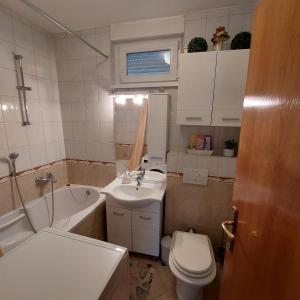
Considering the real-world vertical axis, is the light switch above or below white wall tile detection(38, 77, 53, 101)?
below

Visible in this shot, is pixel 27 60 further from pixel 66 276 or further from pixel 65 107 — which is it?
pixel 66 276

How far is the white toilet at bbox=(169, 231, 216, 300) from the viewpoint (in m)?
1.27

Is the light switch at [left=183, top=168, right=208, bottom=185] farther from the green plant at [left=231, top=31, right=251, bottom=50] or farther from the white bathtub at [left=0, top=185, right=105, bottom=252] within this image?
the green plant at [left=231, top=31, right=251, bottom=50]

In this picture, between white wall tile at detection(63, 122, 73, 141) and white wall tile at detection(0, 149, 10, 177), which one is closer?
white wall tile at detection(0, 149, 10, 177)

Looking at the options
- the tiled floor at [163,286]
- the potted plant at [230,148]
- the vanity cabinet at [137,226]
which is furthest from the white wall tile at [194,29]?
the tiled floor at [163,286]

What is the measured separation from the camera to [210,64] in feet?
4.86

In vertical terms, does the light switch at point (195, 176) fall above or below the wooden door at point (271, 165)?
below

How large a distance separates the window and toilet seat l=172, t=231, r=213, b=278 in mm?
1576

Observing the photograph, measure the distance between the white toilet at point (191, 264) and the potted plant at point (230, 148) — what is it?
0.80 meters

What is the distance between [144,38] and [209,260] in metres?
2.15

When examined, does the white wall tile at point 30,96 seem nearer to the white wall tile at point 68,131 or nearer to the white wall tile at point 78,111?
the white wall tile at point 68,131

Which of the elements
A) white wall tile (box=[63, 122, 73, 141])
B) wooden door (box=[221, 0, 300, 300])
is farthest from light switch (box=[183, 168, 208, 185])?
white wall tile (box=[63, 122, 73, 141])

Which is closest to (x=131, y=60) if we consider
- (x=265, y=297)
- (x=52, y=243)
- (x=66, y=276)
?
(x=52, y=243)

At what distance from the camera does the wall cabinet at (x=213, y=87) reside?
4.75ft
